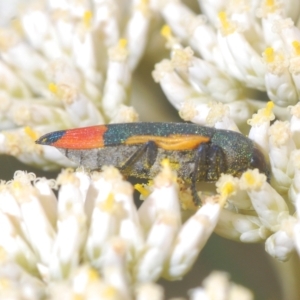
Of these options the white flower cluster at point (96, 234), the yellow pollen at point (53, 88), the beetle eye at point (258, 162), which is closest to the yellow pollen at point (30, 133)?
the yellow pollen at point (53, 88)

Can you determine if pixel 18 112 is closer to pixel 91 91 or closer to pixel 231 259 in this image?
pixel 91 91

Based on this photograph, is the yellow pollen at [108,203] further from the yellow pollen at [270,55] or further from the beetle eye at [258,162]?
the yellow pollen at [270,55]

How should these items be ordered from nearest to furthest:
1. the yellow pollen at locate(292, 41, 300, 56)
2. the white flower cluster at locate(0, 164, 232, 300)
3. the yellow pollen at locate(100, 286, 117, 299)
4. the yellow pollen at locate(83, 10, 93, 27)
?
the yellow pollen at locate(100, 286, 117, 299) < the white flower cluster at locate(0, 164, 232, 300) < the yellow pollen at locate(292, 41, 300, 56) < the yellow pollen at locate(83, 10, 93, 27)

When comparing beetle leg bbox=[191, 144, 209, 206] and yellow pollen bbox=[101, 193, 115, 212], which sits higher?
yellow pollen bbox=[101, 193, 115, 212]

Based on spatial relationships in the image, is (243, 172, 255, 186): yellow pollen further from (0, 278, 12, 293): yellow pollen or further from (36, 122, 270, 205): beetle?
(0, 278, 12, 293): yellow pollen

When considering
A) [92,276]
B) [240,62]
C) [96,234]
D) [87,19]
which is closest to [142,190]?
[96,234]

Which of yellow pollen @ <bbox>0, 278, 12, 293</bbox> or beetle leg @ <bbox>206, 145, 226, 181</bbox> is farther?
beetle leg @ <bbox>206, 145, 226, 181</bbox>

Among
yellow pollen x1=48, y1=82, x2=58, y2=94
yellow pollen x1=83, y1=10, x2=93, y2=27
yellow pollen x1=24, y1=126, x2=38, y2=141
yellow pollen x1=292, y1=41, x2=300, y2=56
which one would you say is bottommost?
yellow pollen x1=292, y1=41, x2=300, y2=56

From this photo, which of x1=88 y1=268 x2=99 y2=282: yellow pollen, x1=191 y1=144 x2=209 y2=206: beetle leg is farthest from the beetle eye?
x1=88 y1=268 x2=99 y2=282: yellow pollen
